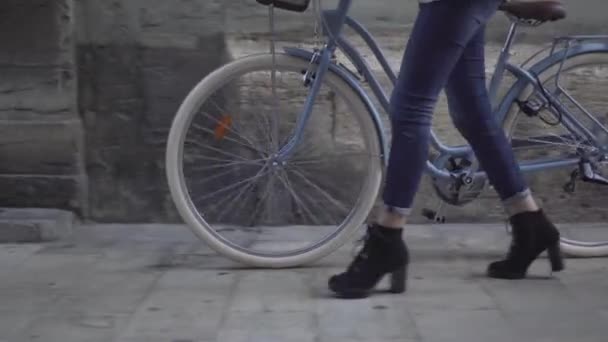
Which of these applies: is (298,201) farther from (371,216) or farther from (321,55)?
(321,55)

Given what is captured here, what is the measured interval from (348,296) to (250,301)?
0.37 meters

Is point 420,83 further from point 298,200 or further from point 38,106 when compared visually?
point 38,106

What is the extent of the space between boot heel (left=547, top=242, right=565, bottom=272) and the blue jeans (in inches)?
14.0

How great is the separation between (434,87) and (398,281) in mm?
757

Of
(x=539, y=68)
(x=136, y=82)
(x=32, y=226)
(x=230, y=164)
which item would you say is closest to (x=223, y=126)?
(x=230, y=164)

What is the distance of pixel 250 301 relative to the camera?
4348mm

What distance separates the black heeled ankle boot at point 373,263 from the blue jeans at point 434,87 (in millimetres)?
116

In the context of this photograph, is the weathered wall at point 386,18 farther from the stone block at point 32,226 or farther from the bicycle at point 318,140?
the stone block at point 32,226

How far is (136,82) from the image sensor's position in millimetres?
5562

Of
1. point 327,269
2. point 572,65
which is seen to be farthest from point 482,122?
point 327,269

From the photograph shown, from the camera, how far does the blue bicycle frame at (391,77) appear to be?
4.62 metres

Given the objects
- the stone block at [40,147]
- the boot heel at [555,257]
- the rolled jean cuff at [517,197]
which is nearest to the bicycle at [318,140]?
the rolled jean cuff at [517,197]

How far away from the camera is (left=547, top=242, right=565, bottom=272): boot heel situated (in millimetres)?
4602

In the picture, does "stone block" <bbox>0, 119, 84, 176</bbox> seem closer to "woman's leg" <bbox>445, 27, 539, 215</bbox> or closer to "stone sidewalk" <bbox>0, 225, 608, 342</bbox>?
"stone sidewalk" <bbox>0, 225, 608, 342</bbox>
